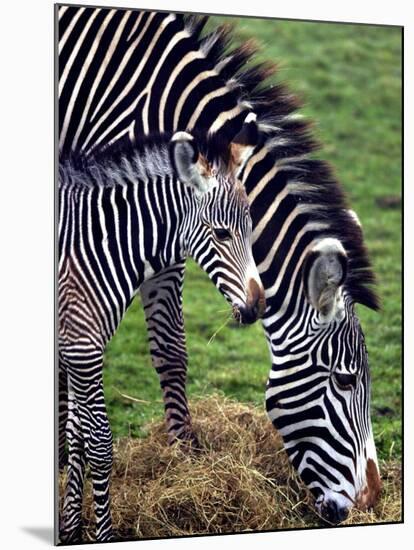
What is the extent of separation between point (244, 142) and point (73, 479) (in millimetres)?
2015

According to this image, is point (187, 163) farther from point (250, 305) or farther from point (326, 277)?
point (326, 277)

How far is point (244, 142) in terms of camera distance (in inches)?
251

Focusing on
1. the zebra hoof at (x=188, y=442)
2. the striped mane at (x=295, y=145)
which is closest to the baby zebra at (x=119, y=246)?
the striped mane at (x=295, y=145)

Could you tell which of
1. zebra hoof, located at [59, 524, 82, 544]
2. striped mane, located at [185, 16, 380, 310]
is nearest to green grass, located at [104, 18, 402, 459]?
striped mane, located at [185, 16, 380, 310]

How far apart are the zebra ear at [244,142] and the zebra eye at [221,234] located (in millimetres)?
355

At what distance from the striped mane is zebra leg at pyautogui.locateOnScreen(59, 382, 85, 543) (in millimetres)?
1547

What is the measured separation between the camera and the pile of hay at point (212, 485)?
244 inches

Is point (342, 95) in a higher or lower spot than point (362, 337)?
higher

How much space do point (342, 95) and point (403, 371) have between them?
349cm

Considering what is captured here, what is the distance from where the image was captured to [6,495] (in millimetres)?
6457

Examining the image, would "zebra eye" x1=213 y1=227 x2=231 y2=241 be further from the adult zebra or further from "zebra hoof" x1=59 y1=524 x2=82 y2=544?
"zebra hoof" x1=59 y1=524 x2=82 y2=544
